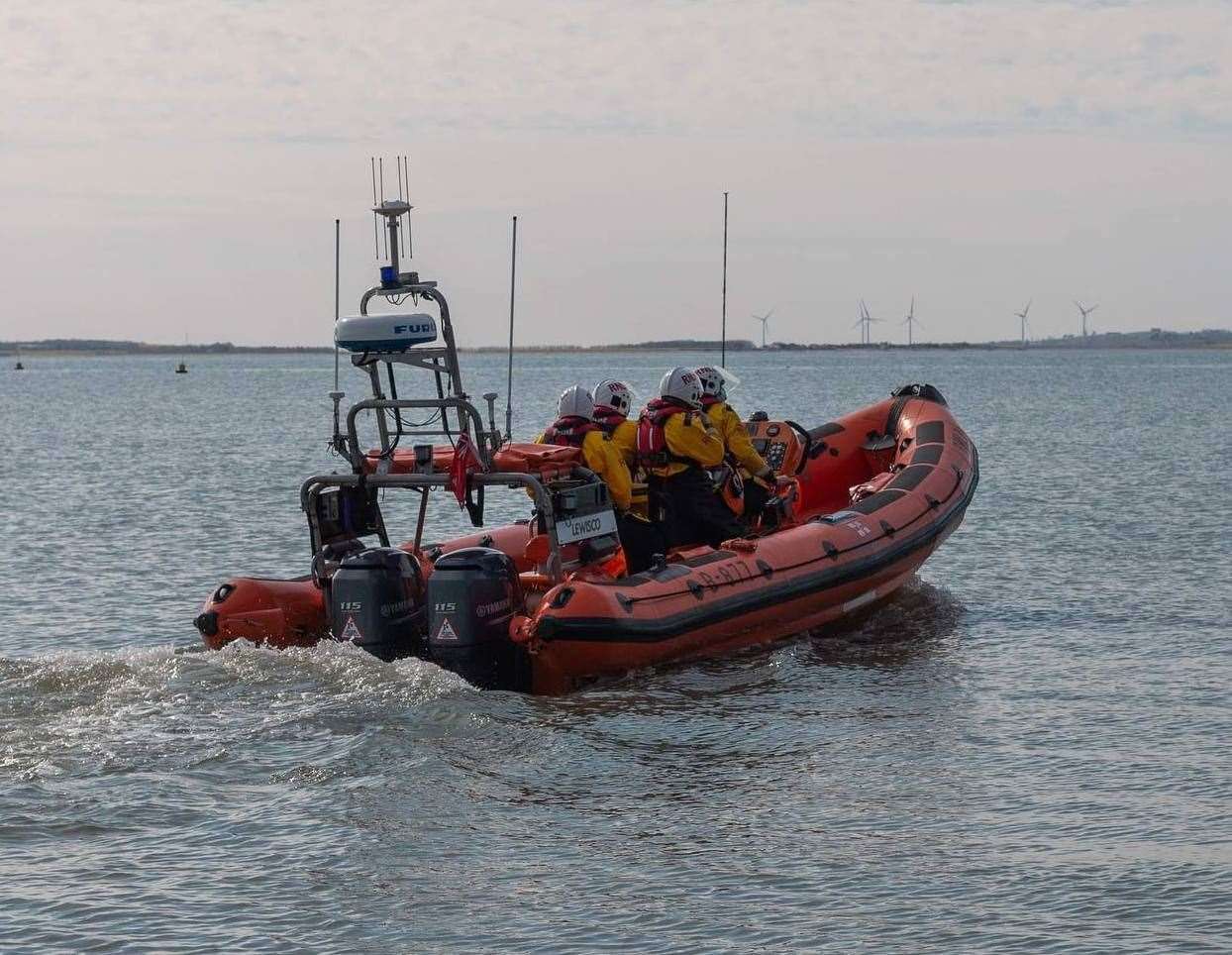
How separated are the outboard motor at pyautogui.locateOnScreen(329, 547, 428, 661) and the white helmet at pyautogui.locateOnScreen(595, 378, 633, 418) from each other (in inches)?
74.7

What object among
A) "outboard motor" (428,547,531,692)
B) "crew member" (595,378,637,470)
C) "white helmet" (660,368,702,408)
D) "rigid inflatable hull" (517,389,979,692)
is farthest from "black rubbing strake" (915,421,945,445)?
"outboard motor" (428,547,531,692)

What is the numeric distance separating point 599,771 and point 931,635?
3998 millimetres

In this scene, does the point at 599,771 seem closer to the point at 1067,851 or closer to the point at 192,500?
the point at 1067,851

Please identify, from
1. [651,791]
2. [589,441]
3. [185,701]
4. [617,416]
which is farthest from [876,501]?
[185,701]

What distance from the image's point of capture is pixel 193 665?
26.7 ft

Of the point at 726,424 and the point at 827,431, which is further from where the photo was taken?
the point at 827,431

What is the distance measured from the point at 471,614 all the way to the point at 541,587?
3.42 ft

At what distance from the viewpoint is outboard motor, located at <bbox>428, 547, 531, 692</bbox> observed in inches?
307

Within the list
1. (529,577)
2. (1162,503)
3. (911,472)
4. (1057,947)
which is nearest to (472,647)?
(529,577)

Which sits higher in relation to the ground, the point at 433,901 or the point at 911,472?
the point at 911,472

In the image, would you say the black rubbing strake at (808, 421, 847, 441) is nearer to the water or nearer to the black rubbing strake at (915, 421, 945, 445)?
the black rubbing strake at (915, 421, 945, 445)

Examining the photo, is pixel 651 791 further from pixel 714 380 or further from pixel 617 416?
pixel 714 380

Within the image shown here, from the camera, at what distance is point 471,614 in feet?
25.6

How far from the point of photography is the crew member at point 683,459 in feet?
32.0
